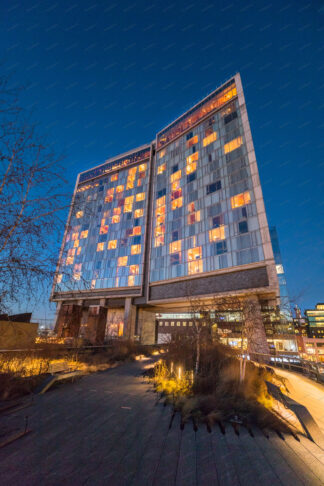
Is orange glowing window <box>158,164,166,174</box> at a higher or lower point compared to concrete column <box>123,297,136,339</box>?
higher

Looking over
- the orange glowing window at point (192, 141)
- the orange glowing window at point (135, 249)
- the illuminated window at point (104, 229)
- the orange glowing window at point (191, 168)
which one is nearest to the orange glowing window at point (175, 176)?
the orange glowing window at point (191, 168)

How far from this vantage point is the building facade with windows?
27047 mm

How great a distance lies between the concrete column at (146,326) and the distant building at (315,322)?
128986 mm

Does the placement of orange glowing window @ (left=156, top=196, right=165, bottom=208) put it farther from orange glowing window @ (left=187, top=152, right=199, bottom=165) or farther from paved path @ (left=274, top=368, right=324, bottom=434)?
paved path @ (left=274, top=368, right=324, bottom=434)

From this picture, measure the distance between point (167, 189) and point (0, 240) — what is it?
127 feet

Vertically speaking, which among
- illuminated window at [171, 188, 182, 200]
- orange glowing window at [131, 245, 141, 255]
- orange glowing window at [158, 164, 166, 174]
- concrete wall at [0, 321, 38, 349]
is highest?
orange glowing window at [158, 164, 166, 174]

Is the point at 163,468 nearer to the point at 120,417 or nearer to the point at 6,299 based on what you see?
the point at 120,417

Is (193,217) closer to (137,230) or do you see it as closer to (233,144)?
(137,230)

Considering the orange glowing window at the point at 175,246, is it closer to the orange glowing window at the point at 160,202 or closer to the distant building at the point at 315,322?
the orange glowing window at the point at 160,202

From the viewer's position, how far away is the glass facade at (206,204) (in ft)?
95.3

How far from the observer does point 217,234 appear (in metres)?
30.9

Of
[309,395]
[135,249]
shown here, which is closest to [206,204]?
[135,249]

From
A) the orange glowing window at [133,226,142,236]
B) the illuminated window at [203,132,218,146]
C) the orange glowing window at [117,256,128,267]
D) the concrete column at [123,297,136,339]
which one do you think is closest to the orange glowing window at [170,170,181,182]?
the illuminated window at [203,132,218,146]

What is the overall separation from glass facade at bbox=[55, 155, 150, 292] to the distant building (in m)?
139
